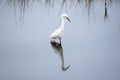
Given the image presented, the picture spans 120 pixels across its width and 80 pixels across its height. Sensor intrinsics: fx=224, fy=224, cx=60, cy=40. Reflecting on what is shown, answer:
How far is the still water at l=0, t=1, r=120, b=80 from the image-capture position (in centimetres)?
162

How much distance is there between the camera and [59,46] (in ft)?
5.38

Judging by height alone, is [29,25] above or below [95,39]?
above

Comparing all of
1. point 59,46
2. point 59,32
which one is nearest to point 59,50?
point 59,46

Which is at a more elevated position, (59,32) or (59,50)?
(59,32)

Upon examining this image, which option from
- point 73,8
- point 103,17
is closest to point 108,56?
point 103,17

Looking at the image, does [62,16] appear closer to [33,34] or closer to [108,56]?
[33,34]

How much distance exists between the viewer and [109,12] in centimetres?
166

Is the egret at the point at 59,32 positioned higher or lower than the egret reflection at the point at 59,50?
higher

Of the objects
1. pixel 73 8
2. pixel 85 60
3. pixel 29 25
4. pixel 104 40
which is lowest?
pixel 85 60

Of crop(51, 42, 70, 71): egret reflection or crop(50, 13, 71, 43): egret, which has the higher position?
crop(50, 13, 71, 43): egret

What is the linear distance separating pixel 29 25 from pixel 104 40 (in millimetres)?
565

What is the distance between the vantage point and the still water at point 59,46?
162cm

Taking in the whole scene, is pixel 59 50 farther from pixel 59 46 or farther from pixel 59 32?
pixel 59 32

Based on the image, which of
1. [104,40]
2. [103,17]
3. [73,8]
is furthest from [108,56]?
[73,8]
